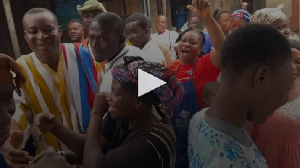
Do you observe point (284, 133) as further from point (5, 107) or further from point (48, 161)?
point (5, 107)

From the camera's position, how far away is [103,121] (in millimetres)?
1391

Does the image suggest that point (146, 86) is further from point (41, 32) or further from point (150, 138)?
point (41, 32)

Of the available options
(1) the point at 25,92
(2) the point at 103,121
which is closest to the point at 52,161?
(2) the point at 103,121

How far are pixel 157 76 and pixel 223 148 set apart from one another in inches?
15.7

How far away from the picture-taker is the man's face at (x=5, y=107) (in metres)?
0.85

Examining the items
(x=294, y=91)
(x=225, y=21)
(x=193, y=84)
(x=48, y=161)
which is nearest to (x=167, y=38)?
(x=225, y=21)

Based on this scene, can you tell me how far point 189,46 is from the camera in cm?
229

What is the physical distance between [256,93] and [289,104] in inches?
34.8

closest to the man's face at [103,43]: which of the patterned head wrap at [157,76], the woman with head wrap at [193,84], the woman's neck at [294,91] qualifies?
the woman with head wrap at [193,84]

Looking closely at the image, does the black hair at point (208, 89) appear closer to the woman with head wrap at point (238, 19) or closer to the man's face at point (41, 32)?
the man's face at point (41, 32)

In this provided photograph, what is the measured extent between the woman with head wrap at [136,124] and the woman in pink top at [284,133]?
25.6 inches

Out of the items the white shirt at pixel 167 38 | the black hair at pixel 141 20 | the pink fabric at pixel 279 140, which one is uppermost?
the black hair at pixel 141 20

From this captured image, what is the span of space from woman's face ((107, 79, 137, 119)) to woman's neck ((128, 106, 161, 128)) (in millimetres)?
25

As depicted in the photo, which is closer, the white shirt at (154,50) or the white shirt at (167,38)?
the white shirt at (154,50)
